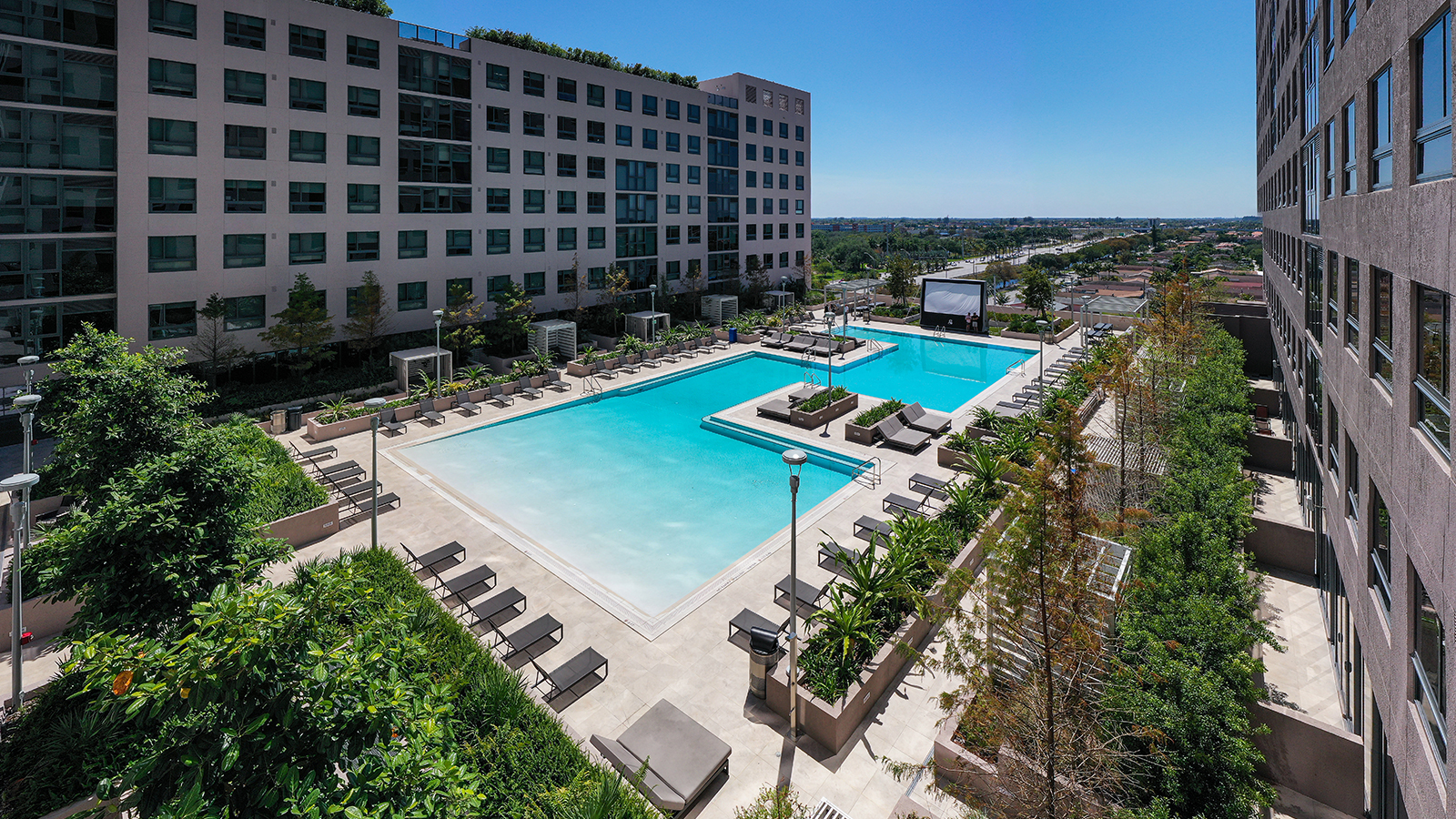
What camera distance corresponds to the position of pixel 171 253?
89.1 feet

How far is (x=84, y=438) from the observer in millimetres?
9594

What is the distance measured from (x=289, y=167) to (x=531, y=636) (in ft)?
94.4

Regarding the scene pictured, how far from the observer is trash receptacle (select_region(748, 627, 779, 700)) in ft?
36.6

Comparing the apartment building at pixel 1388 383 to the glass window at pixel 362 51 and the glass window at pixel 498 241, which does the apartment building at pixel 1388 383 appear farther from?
the glass window at pixel 362 51

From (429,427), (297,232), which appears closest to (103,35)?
(297,232)

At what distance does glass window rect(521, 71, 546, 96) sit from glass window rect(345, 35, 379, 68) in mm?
8477

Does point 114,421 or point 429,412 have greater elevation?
point 114,421

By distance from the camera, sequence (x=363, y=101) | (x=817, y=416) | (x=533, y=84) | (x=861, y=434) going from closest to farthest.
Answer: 1. (x=861, y=434)
2. (x=817, y=416)
3. (x=363, y=101)
4. (x=533, y=84)

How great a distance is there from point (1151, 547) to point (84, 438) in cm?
1824

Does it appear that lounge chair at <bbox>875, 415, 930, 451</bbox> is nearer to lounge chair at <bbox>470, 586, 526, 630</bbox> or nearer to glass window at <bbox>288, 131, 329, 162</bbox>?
lounge chair at <bbox>470, 586, 526, 630</bbox>

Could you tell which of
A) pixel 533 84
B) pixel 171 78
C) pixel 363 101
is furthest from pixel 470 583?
pixel 533 84

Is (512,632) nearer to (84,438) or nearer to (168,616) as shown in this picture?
(168,616)

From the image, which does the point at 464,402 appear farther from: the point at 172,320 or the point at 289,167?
the point at 289,167

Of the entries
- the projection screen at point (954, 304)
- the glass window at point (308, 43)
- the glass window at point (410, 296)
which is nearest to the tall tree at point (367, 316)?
the glass window at point (410, 296)
